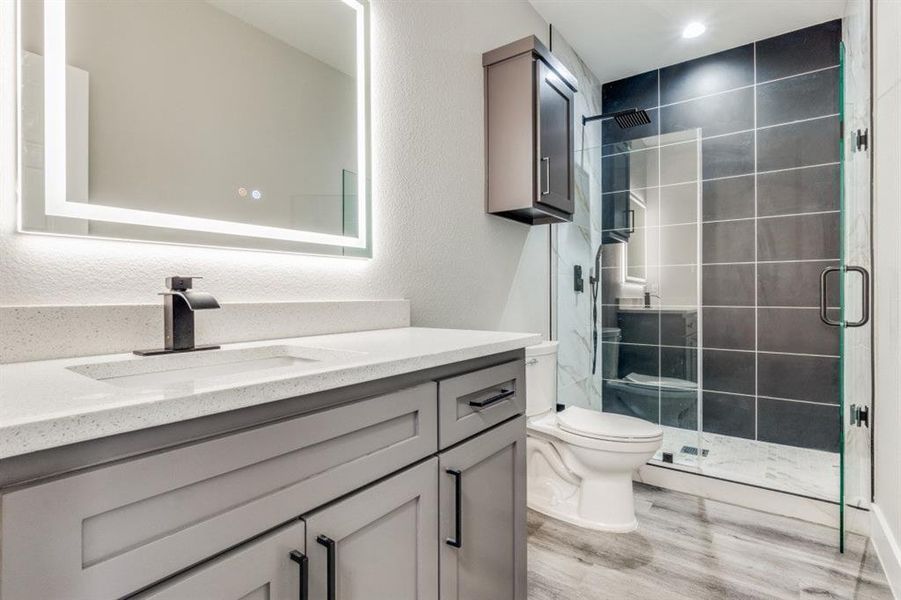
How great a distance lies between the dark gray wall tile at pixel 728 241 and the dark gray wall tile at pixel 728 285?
6 centimetres

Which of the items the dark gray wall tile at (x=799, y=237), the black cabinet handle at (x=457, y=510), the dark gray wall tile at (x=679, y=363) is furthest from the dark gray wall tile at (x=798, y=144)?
the black cabinet handle at (x=457, y=510)

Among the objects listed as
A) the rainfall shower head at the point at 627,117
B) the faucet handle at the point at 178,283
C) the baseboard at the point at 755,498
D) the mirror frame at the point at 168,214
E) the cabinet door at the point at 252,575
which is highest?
the rainfall shower head at the point at 627,117

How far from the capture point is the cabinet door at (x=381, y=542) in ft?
2.44

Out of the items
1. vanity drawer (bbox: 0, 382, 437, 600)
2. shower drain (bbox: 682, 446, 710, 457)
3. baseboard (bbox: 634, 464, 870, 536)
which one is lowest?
baseboard (bbox: 634, 464, 870, 536)

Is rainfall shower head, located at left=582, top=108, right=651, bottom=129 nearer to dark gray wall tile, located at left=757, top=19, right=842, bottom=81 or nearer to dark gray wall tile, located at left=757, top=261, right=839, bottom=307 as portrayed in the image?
dark gray wall tile, located at left=757, top=19, right=842, bottom=81

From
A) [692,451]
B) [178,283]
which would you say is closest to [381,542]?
[178,283]

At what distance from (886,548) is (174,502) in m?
2.37

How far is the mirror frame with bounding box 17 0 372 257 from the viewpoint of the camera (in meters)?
0.91

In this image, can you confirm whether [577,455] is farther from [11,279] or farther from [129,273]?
[11,279]

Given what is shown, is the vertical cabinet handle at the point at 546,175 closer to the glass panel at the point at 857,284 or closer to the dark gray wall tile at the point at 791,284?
the glass panel at the point at 857,284

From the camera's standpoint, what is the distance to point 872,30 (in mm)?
2078

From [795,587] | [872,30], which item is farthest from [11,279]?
[872,30]

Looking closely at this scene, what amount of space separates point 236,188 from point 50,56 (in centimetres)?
42

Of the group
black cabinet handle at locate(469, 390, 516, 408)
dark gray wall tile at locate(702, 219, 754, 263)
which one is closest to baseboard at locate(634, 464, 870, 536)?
dark gray wall tile at locate(702, 219, 754, 263)
